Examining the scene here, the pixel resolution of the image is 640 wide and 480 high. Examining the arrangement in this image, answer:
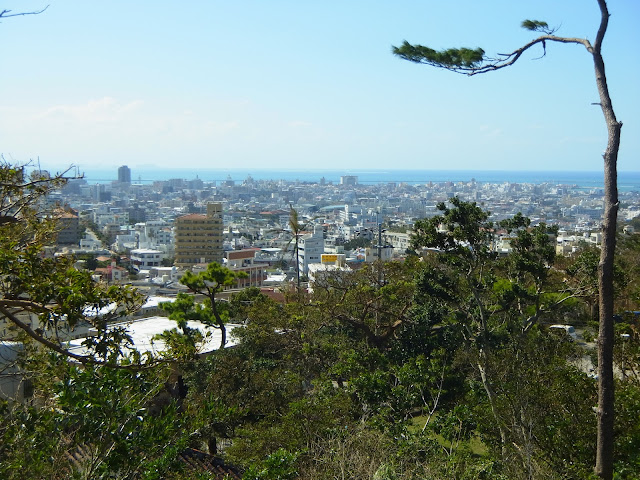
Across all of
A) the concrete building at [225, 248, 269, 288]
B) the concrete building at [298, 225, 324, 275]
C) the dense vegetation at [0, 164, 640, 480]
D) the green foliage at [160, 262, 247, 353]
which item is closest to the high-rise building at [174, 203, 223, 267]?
the concrete building at [298, 225, 324, 275]

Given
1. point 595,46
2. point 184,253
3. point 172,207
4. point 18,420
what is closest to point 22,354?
point 18,420

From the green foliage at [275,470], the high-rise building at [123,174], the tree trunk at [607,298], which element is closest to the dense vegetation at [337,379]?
the green foliage at [275,470]

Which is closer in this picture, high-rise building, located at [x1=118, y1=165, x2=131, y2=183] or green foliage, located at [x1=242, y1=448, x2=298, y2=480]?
green foliage, located at [x1=242, y1=448, x2=298, y2=480]

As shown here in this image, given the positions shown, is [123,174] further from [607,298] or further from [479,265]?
[607,298]

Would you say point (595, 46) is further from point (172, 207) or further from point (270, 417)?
point (172, 207)

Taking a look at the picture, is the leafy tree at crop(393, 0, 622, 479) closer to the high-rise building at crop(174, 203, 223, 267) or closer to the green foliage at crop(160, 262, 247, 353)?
the green foliage at crop(160, 262, 247, 353)

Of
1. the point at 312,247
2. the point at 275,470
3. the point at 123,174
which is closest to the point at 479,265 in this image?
the point at 275,470
